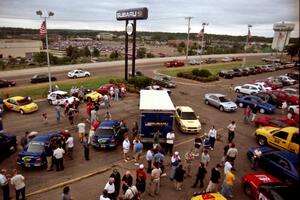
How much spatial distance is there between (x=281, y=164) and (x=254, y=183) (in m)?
2.29

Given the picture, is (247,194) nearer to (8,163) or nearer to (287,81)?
(8,163)

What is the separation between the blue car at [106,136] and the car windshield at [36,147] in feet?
10.3

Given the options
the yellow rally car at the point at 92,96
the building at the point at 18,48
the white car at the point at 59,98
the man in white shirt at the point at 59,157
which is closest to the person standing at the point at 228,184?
the man in white shirt at the point at 59,157

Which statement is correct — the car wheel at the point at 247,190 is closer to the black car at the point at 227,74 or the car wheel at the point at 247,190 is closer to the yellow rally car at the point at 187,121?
the yellow rally car at the point at 187,121

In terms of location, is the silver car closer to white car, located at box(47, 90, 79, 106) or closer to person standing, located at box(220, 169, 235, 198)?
white car, located at box(47, 90, 79, 106)

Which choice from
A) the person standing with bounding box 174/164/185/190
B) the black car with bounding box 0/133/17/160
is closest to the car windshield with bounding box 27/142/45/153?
the black car with bounding box 0/133/17/160

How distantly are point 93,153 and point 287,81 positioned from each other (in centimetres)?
3466

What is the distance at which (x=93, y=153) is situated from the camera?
613 inches

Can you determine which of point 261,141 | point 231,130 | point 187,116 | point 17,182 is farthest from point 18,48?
point 261,141

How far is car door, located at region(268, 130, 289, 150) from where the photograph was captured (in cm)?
1524

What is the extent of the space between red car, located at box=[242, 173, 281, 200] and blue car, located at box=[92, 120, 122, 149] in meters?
8.00

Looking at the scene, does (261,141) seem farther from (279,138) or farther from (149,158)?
(149,158)

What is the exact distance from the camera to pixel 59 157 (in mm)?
13016

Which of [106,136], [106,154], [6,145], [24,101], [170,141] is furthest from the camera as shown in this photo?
[24,101]
